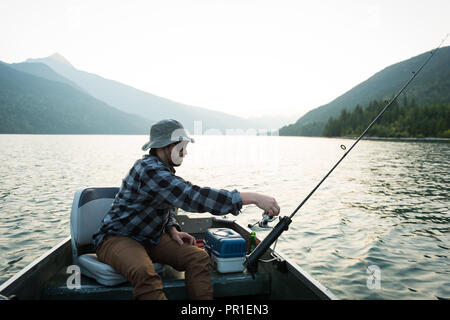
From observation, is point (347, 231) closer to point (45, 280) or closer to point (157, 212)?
point (157, 212)

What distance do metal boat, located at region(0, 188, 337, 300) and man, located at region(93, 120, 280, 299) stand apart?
43 centimetres

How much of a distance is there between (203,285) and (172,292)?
546 mm

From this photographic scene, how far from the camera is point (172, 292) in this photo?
4.03m

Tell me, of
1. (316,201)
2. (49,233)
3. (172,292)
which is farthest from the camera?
(316,201)

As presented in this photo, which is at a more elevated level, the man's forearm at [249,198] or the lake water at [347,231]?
the man's forearm at [249,198]

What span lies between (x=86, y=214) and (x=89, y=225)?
16 centimetres

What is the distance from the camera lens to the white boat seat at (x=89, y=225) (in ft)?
12.8

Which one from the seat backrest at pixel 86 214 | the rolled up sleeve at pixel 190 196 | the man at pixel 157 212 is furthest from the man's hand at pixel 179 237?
the seat backrest at pixel 86 214

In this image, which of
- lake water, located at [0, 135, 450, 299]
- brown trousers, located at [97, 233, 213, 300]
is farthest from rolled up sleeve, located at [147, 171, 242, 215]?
lake water, located at [0, 135, 450, 299]

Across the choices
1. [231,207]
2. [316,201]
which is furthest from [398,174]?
[231,207]

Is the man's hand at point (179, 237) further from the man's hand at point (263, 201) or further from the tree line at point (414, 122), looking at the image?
the tree line at point (414, 122)

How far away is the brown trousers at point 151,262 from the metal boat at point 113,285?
1.10 feet

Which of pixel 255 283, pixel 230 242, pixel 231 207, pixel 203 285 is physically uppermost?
pixel 231 207

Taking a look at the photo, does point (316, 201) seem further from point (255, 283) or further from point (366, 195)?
point (255, 283)
